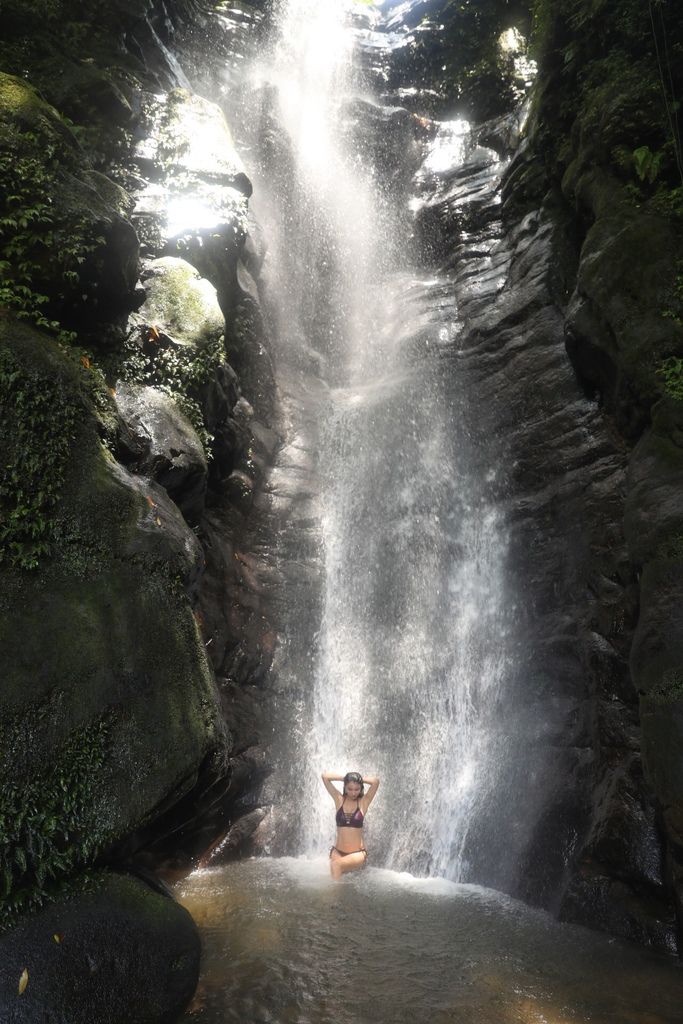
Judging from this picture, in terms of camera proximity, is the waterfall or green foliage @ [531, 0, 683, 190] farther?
green foliage @ [531, 0, 683, 190]

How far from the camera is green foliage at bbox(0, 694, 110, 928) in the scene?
13.5 ft

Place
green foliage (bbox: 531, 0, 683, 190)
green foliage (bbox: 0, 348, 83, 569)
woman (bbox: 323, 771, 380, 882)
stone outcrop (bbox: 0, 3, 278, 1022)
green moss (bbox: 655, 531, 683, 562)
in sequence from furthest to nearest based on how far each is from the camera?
green foliage (bbox: 531, 0, 683, 190) < woman (bbox: 323, 771, 380, 882) < green moss (bbox: 655, 531, 683, 562) < green foliage (bbox: 0, 348, 83, 569) < stone outcrop (bbox: 0, 3, 278, 1022)

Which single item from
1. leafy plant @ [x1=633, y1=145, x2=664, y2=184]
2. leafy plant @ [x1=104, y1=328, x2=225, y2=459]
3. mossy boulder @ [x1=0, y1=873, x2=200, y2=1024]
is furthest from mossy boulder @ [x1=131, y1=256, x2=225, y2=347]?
mossy boulder @ [x1=0, y1=873, x2=200, y2=1024]

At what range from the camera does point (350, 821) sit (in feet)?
24.8

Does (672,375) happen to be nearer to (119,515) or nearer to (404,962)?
(119,515)

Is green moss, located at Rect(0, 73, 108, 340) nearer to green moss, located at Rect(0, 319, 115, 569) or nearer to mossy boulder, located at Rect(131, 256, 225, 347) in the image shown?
green moss, located at Rect(0, 319, 115, 569)

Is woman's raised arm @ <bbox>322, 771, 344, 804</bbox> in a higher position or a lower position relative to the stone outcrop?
lower

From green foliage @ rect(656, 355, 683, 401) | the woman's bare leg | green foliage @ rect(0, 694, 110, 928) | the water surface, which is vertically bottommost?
the water surface

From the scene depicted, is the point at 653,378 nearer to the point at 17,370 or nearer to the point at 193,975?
the point at 17,370

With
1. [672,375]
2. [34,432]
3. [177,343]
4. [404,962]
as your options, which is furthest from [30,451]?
[672,375]

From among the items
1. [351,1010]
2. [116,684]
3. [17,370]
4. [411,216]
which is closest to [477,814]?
[351,1010]

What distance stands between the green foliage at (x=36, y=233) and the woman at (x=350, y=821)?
6.04 meters

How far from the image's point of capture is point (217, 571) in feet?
31.8

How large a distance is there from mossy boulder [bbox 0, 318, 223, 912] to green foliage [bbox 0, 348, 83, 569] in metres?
0.01
